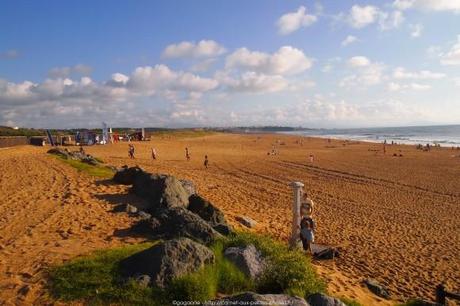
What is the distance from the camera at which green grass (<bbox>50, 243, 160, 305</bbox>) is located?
6051 millimetres

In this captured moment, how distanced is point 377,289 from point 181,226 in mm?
4425

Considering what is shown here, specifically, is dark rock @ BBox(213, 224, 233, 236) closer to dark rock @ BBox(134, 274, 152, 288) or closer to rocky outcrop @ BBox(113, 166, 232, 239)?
rocky outcrop @ BBox(113, 166, 232, 239)

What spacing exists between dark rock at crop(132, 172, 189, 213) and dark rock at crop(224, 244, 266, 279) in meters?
4.18

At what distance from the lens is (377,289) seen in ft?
29.6

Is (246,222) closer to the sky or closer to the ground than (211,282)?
closer to the ground

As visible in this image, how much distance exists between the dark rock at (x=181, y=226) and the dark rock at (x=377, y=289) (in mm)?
3508

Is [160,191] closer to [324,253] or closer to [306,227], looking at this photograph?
[306,227]

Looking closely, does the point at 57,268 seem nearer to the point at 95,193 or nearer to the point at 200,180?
the point at 95,193

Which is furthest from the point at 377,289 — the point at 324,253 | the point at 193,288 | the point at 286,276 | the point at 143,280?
the point at 143,280

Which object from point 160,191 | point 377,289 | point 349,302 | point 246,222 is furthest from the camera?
point 246,222

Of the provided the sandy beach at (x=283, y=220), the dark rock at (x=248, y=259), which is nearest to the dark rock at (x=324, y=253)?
the sandy beach at (x=283, y=220)

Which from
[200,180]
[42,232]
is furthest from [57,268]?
[200,180]

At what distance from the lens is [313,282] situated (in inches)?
270

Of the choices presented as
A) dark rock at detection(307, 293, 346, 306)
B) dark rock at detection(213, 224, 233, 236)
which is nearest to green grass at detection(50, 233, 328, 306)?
dark rock at detection(307, 293, 346, 306)
